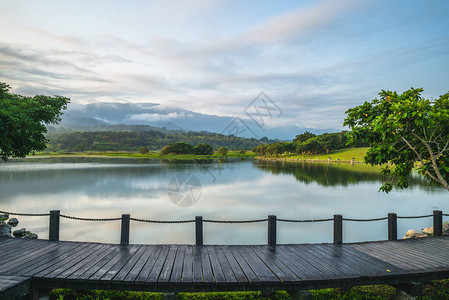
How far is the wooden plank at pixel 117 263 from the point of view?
5.24 metres

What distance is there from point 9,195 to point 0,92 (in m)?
14.8

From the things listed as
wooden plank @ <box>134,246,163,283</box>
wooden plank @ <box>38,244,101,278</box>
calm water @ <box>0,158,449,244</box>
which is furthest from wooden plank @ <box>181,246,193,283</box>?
calm water @ <box>0,158,449,244</box>

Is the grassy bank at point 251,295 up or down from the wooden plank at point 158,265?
down

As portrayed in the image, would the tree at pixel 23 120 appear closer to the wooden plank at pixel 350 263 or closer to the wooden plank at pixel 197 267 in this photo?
the wooden plank at pixel 197 267

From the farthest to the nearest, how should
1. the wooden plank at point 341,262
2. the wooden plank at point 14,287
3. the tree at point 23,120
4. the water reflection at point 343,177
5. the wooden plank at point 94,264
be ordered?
the water reflection at point 343,177 → the tree at point 23,120 → the wooden plank at point 341,262 → the wooden plank at point 94,264 → the wooden plank at point 14,287

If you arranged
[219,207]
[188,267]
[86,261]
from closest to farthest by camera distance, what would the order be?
1. [188,267]
2. [86,261]
3. [219,207]

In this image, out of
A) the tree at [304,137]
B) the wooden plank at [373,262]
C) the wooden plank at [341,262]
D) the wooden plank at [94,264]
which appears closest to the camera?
the wooden plank at [94,264]

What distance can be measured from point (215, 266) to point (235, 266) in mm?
456

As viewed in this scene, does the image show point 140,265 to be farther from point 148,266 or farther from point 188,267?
point 188,267

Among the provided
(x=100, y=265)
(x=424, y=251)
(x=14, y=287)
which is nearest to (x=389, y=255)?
(x=424, y=251)

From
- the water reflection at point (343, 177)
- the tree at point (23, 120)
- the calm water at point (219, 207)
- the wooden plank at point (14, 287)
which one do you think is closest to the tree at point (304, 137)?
the water reflection at point (343, 177)

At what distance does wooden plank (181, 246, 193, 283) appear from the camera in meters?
5.23

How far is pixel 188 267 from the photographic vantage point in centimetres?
575

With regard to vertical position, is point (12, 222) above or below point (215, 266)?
below
